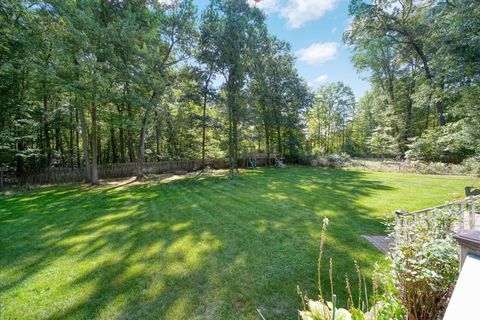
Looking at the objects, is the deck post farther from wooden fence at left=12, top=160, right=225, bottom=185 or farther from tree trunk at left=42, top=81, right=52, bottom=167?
tree trunk at left=42, top=81, right=52, bottom=167

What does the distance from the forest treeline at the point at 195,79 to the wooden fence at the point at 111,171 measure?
1.07m

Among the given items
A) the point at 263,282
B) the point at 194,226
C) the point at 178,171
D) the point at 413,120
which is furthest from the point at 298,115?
the point at 263,282

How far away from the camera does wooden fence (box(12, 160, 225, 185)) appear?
1116 cm

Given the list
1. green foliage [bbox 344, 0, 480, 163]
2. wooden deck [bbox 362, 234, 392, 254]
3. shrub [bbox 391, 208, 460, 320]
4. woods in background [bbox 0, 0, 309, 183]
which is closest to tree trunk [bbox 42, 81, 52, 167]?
woods in background [bbox 0, 0, 309, 183]

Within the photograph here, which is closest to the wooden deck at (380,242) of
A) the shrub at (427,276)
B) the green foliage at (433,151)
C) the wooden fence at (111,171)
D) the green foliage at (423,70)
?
the shrub at (427,276)

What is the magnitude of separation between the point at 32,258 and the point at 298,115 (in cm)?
2161

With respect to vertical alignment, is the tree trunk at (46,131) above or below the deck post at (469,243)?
above

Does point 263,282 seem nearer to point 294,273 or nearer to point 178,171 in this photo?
point 294,273

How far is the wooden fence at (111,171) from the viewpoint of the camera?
1116 cm

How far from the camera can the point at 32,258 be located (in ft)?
11.7

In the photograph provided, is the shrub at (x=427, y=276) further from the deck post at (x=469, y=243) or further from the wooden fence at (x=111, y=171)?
the wooden fence at (x=111, y=171)

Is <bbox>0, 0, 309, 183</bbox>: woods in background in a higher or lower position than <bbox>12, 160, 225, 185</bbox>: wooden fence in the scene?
higher

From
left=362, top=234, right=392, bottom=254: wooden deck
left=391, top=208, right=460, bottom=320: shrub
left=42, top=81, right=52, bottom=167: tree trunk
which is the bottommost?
left=362, top=234, right=392, bottom=254: wooden deck

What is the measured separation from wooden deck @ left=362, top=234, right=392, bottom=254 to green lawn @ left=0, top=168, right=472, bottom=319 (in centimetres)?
16
